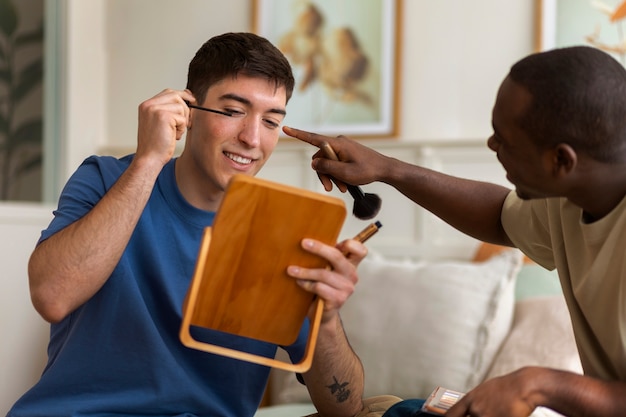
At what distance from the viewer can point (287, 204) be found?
108 centimetres

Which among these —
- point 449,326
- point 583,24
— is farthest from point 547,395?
point 583,24

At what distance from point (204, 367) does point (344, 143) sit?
495 mm

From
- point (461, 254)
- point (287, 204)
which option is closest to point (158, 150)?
point (287, 204)

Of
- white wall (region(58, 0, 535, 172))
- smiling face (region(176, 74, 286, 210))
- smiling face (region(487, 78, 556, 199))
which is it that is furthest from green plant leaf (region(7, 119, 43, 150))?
smiling face (region(487, 78, 556, 199))

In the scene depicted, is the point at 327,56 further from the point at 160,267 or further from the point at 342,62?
the point at 160,267

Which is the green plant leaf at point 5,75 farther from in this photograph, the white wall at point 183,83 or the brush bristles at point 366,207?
the brush bristles at point 366,207

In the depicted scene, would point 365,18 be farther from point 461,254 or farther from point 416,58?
point 461,254

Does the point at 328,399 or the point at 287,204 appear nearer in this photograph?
the point at 287,204

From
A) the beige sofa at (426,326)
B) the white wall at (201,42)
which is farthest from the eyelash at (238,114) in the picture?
the white wall at (201,42)

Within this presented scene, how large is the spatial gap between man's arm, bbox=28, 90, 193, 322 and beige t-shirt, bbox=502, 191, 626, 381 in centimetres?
63

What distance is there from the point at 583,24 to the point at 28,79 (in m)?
2.44

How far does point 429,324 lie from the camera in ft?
8.67

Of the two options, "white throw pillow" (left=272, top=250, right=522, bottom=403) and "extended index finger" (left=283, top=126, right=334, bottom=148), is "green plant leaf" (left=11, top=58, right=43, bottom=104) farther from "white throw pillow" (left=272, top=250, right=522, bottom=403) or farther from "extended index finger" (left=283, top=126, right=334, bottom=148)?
"extended index finger" (left=283, top=126, right=334, bottom=148)

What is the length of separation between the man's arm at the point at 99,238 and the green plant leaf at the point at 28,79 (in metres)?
2.62
